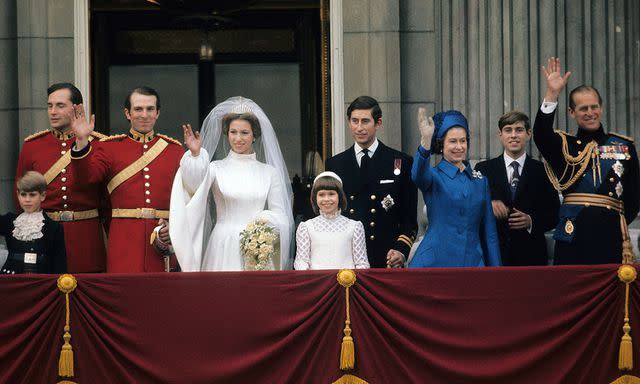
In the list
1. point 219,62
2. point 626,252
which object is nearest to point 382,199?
point 626,252

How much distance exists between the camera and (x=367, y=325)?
7727mm

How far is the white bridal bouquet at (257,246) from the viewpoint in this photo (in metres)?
8.45

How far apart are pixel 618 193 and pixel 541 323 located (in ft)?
5.19

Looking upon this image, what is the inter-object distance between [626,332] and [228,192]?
2.90 m

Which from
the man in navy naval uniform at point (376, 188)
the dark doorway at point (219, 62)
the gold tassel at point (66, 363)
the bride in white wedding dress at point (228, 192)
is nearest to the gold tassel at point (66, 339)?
the gold tassel at point (66, 363)

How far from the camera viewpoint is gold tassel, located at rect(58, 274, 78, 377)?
299 inches

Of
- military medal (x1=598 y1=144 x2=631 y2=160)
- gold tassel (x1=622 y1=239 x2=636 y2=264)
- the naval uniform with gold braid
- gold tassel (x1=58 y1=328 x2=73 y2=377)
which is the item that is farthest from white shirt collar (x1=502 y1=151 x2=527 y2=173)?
gold tassel (x1=58 y1=328 x2=73 y2=377)

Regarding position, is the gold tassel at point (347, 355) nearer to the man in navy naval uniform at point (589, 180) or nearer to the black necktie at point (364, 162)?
the black necktie at point (364, 162)

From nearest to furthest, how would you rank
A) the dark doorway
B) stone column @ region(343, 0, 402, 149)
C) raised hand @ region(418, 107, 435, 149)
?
raised hand @ region(418, 107, 435, 149) → stone column @ region(343, 0, 402, 149) → the dark doorway

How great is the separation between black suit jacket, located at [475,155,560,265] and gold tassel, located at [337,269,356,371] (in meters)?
1.84

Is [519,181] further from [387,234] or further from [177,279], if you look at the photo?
[177,279]

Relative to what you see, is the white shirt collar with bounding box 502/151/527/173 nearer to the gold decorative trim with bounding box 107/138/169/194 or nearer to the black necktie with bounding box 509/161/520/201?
the black necktie with bounding box 509/161/520/201

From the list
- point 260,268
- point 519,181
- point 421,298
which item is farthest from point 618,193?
point 260,268

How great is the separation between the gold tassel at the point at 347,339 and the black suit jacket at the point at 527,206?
6.03 feet
